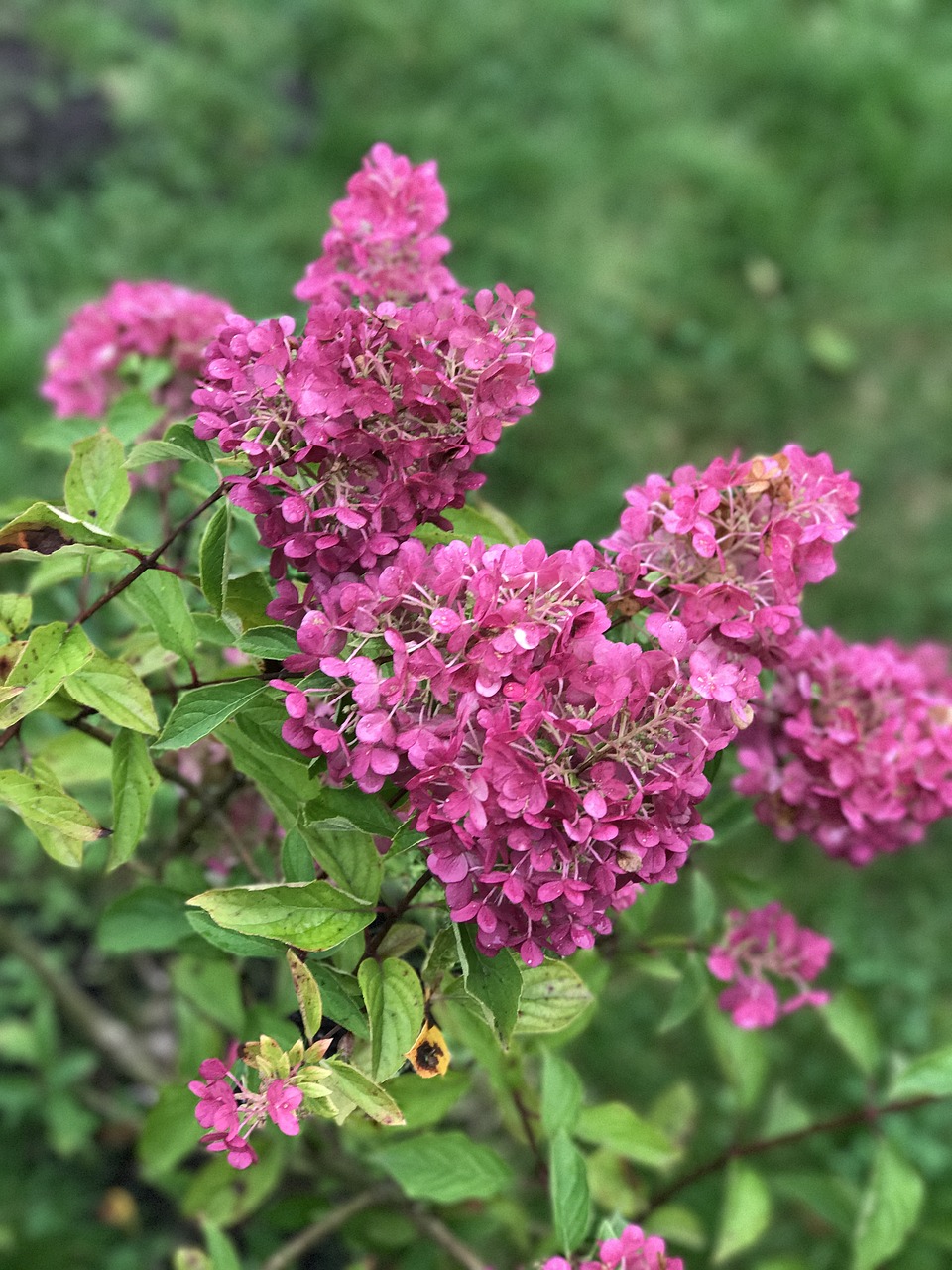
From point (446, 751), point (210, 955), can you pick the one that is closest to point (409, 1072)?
point (210, 955)

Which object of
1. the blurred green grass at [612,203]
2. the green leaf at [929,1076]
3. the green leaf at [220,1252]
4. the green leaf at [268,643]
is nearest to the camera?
the green leaf at [268,643]

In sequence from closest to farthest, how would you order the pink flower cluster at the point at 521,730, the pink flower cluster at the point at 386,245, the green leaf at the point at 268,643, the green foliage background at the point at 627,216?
the pink flower cluster at the point at 521,730 < the green leaf at the point at 268,643 < the pink flower cluster at the point at 386,245 < the green foliage background at the point at 627,216

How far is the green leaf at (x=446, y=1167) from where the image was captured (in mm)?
1387

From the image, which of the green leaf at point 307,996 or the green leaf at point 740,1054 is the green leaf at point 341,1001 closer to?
the green leaf at point 307,996

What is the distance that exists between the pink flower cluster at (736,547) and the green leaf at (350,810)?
0.98 feet

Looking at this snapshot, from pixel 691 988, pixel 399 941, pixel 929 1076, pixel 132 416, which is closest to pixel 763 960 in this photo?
pixel 691 988

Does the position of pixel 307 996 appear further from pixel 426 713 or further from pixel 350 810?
pixel 426 713

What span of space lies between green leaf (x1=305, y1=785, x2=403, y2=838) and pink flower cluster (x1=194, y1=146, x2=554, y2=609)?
17 cm

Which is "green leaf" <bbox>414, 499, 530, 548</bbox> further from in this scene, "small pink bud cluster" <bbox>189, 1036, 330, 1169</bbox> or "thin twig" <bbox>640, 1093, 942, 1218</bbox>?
"thin twig" <bbox>640, 1093, 942, 1218</bbox>

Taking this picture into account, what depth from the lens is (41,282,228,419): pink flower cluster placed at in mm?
1611

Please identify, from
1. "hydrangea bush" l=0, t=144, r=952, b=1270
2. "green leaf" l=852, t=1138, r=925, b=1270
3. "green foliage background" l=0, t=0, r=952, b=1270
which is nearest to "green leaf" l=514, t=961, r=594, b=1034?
"hydrangea bush" l=0, t=144, r=952, b=1270

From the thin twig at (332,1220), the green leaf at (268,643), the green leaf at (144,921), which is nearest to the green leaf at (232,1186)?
the thin twig at (332,1220)

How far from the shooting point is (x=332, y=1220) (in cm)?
163

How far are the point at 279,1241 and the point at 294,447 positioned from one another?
1.68 metres
